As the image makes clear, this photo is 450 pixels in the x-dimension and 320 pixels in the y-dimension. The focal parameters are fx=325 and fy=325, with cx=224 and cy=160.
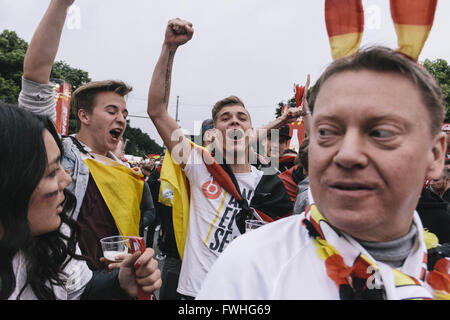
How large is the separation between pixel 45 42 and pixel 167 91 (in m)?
0.86

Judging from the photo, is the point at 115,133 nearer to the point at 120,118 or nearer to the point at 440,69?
the point at 120,118

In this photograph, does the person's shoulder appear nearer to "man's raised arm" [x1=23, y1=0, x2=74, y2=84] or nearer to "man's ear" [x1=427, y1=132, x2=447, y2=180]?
"man's ear" [x1=427, y1=132, x2=447, y2=180]

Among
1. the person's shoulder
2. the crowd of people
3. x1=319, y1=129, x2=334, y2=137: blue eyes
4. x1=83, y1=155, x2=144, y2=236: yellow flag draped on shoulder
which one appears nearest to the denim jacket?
the crowd of people

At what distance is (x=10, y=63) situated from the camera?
71.5ft

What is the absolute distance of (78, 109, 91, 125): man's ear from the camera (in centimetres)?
282

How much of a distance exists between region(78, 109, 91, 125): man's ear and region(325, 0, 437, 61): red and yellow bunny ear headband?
223 cm

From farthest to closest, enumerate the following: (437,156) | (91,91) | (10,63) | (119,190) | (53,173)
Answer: (10,63), (91,91), (119,190), (53,173), (437,156)

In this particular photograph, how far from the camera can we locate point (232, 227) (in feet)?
8.18

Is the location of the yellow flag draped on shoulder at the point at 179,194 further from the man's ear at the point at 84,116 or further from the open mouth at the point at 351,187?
the open mouth at the point at 351,187

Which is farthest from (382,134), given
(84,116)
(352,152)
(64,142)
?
(84,116)
